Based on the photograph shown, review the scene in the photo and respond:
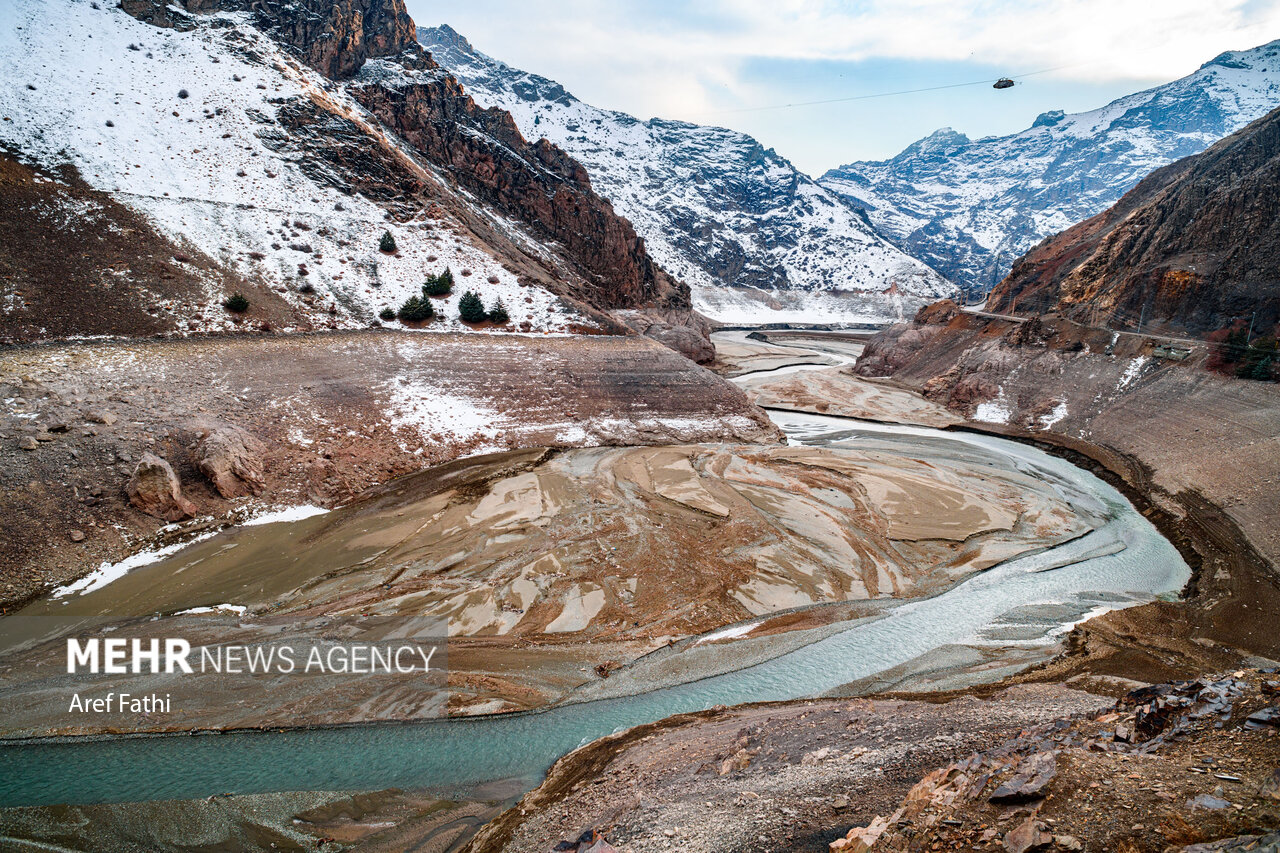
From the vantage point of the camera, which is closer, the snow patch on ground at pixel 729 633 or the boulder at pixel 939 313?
the snow patch on ground at pixel 729 633

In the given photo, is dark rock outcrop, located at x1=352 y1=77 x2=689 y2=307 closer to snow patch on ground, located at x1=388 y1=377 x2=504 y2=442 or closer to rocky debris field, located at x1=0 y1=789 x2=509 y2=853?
snow patch on ground, located at x1=388 y1=377 x2=504 y2=442

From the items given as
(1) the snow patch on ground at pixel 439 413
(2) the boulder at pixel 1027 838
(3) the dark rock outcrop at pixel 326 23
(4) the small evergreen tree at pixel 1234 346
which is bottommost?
(2) the boulder at pixel 1027 838

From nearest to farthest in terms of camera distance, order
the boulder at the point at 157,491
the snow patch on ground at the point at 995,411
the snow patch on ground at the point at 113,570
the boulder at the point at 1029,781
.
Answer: the boulder at the point at 1029,781 < the snow patch on ground at the point at 113,570 < the boulder at the point at 157,491 < the snow patch on ground at the point at 995,411

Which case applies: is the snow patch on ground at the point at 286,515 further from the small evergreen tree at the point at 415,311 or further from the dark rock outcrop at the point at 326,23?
the dark rock outcrop at the point at 326,23

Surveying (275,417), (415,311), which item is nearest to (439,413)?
(275,417)

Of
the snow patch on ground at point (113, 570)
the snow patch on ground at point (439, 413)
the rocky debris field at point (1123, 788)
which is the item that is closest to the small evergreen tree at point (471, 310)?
the snow patch on ground at point (439, 413)

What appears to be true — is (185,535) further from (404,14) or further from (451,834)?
(404,14)

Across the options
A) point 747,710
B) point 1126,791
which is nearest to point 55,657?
point 747,710

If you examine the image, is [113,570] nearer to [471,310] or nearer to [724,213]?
[471,310]
